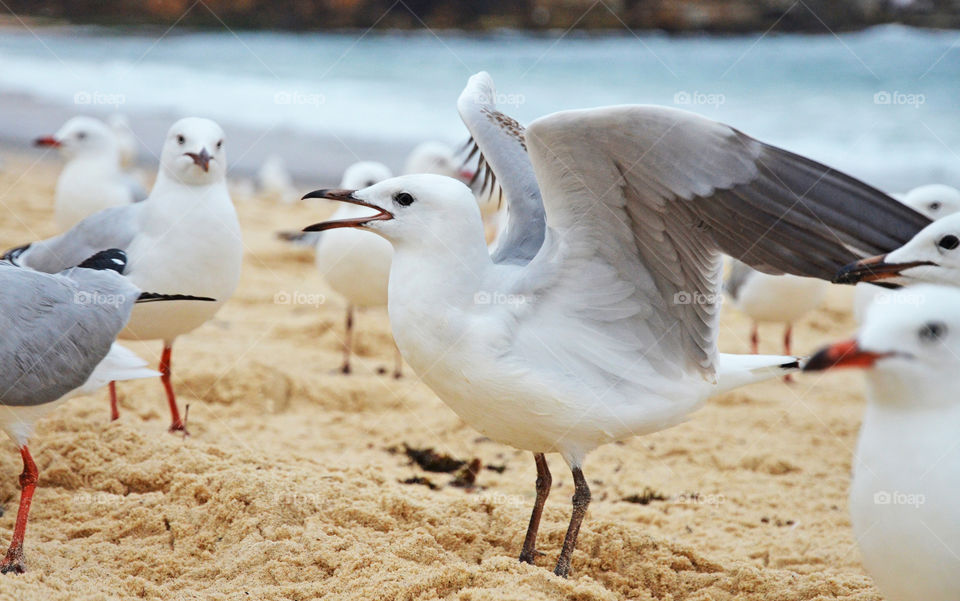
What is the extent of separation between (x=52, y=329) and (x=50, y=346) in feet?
0.20

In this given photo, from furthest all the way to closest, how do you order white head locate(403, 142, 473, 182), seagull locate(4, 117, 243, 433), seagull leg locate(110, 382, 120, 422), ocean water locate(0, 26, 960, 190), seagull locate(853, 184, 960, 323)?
ocean water locate(0, 26, 960, 190) → white head locate(403, 142, 473, 182) → seagull locate(853, 184, 960, 323) → seagull leg locate(110, 382, 120, 422) → seagull locate(4, 117, 243, 433)

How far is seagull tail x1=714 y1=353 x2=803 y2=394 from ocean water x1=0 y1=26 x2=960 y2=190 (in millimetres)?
8141

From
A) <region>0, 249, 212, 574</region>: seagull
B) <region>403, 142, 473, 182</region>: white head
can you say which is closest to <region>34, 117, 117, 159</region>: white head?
<region>403, 142, 473, 182</region>: white head

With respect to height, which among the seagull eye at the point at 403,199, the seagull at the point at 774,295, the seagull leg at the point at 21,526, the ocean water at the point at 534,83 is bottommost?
the seagull leg at the point at 21,526

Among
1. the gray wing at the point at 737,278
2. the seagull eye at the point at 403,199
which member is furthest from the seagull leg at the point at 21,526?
the gray wing at the point at 737,278

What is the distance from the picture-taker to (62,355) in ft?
10.5

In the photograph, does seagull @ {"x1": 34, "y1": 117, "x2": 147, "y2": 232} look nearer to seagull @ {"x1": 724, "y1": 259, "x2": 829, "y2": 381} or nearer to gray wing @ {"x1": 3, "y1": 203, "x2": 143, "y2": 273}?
gray wing @ {"x1": 3, "y1": 203, "x2": 143, "y2": 273}

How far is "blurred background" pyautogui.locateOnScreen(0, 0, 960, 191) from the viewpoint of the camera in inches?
526

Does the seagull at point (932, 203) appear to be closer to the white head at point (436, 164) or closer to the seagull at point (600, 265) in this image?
the seagull at point (600, 265)

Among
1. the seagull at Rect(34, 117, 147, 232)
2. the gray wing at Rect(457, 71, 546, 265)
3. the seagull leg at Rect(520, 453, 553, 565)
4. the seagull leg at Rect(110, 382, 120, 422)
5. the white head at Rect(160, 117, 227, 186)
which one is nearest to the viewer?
the seagull leg at Rect(520, 453, 553, 565)

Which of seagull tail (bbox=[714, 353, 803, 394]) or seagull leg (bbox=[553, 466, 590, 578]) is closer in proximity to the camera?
seagull leg (bbox=[553, 466, 590, 578])

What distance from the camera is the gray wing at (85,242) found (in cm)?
435

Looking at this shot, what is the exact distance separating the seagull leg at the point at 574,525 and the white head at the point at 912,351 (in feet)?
3.51

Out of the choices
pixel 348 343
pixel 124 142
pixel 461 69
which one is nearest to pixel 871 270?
pixel 348 343
